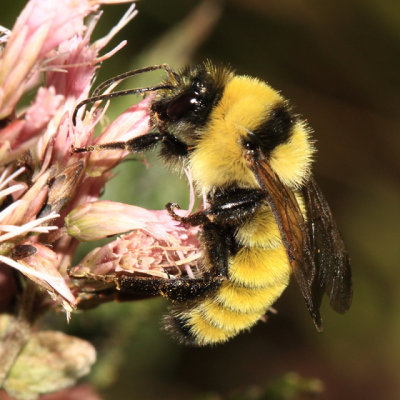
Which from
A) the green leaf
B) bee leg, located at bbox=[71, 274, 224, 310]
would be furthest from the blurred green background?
bee leg, located at bbox=[71, 274, 224, 310]

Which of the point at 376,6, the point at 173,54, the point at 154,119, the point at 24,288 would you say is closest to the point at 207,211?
the point at 154,119

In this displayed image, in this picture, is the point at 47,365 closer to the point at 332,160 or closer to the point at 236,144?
the point at 236,144

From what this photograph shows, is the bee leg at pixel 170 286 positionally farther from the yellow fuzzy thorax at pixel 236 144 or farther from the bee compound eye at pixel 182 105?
the bee compound eye at pixel 182 105

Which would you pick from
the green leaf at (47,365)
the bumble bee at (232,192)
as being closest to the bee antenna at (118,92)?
the bumble bee at (232,192)

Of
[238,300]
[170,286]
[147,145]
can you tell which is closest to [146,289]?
[170,286]

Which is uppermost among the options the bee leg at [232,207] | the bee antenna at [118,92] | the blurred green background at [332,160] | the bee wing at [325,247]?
the bee antenna at [118,92]
